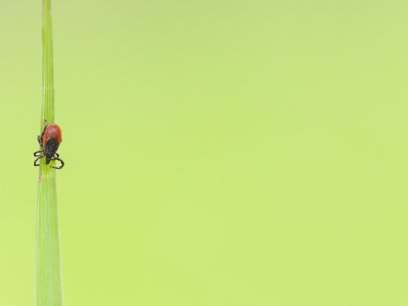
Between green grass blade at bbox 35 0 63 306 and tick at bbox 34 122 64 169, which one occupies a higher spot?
tick at bbox 34 122 64 169

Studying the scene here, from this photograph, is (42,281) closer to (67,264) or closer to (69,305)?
(69,305)

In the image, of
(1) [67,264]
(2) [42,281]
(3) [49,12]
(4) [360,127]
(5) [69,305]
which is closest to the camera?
(2) [42,281]

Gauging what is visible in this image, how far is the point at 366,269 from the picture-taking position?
2107mm

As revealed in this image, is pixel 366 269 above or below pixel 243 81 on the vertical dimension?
below

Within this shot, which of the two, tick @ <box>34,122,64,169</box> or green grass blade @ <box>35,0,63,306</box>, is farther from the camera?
tick @ <box>34,122,64,169</box>

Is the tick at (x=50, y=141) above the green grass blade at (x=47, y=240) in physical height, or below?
above

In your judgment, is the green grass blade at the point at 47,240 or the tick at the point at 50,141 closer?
the green grass blade at the point at 47,240

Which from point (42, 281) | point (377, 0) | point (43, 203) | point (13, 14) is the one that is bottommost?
point (42, 281)

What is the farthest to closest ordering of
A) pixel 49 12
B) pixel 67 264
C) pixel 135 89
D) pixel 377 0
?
1. pixel 377 0
2. pixel 135 89
3. pixel 67 264
4. pixel 49 12

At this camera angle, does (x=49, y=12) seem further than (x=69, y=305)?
No

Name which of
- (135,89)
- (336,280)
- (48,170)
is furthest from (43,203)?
(135,89)

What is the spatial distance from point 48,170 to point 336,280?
1.48m

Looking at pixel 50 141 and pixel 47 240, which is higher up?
pixel 50 141

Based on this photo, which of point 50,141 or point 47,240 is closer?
point 47,240
